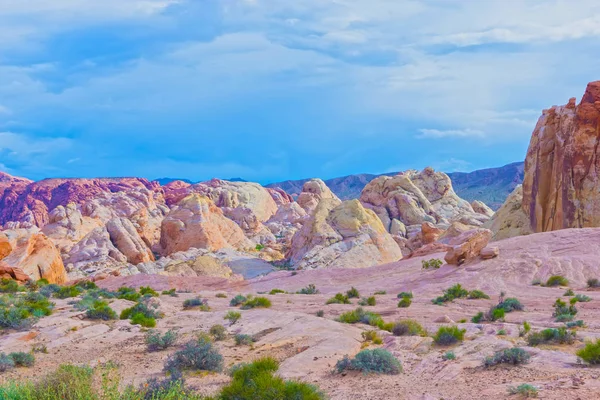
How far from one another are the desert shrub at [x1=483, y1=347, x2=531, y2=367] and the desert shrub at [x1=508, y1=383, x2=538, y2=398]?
6.05ft

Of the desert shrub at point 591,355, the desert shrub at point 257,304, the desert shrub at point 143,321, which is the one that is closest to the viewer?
the desert shrub at point 591,355

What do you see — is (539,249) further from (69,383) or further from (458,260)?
(69,383)

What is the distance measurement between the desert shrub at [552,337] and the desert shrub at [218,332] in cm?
770

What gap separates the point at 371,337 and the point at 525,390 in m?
5.83

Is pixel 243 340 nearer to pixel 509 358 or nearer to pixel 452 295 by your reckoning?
pixel 509 358

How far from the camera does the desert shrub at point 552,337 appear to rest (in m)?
12.4

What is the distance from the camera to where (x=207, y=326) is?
16.1m

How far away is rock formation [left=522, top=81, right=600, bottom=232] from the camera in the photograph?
40.1 meters

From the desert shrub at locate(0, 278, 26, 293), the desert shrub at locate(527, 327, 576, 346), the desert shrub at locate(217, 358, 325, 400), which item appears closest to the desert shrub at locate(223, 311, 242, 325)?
the desert shrub at locate(217, 358, 325, 400)

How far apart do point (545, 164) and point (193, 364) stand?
41563mm

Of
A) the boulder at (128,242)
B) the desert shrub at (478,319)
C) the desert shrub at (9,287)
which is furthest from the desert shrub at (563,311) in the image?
the boulder at (128,242)

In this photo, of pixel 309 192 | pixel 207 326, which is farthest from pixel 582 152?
pixel 309 192

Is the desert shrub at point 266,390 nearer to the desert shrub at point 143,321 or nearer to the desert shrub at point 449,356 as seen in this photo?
the desert shrub at point 449,356

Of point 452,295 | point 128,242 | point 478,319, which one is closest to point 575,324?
point 478,319
